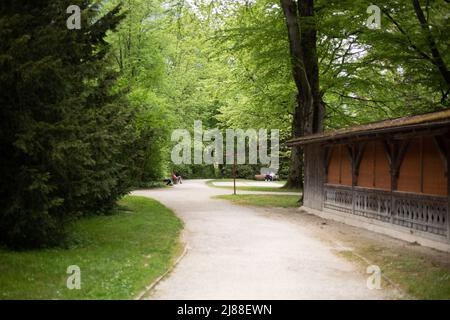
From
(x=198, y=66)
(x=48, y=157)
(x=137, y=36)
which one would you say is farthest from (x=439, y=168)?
(x=198, y=66)

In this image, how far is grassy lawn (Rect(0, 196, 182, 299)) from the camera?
755cm

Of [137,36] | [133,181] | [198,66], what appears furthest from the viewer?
[198,66]

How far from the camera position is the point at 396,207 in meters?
14.2

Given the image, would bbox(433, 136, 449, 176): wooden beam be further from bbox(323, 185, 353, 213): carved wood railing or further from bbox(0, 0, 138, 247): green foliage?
bbox(0, 0, 138, 247): green foliage

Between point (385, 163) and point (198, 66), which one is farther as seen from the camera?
point (198, 66)

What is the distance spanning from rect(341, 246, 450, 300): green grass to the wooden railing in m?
1.39

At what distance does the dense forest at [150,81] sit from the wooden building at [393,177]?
480 cm

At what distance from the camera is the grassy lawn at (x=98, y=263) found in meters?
7.55

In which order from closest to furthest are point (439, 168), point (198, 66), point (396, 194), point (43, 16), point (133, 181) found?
1. point (43, 16)
2. point (439, 168)
3. point (396, 194)
4. point (133, 181)
5. point (198, 66)

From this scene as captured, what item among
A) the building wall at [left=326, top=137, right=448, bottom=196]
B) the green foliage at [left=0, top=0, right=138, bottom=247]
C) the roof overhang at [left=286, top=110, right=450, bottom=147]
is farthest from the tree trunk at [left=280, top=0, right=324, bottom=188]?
the green foliage at [left=0, top=0, right=138, bottom=247]

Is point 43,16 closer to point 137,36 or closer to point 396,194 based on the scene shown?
point 396,194

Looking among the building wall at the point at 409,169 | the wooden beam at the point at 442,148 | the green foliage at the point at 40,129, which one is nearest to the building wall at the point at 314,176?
the building wall at the point at 409,169

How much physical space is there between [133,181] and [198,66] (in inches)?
1335
